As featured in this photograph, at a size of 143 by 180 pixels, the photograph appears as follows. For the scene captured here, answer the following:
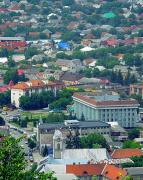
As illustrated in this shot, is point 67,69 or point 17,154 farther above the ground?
point 17,154

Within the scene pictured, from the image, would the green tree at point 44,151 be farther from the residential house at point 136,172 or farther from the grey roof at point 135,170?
the residential house at point 136,172

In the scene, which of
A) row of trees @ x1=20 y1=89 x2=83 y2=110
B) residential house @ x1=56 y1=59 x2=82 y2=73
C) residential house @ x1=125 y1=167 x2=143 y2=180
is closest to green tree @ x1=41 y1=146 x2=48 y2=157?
residential house @ x1=125 y1=167 x2=143 y2=180

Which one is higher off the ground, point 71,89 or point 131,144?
point 131,144

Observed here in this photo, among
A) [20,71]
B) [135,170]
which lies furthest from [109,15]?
[135,170]

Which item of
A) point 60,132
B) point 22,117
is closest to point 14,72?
point 22,117

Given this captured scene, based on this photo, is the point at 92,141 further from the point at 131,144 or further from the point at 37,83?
the point at 37,83

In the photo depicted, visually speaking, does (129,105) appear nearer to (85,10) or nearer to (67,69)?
(67,69)
